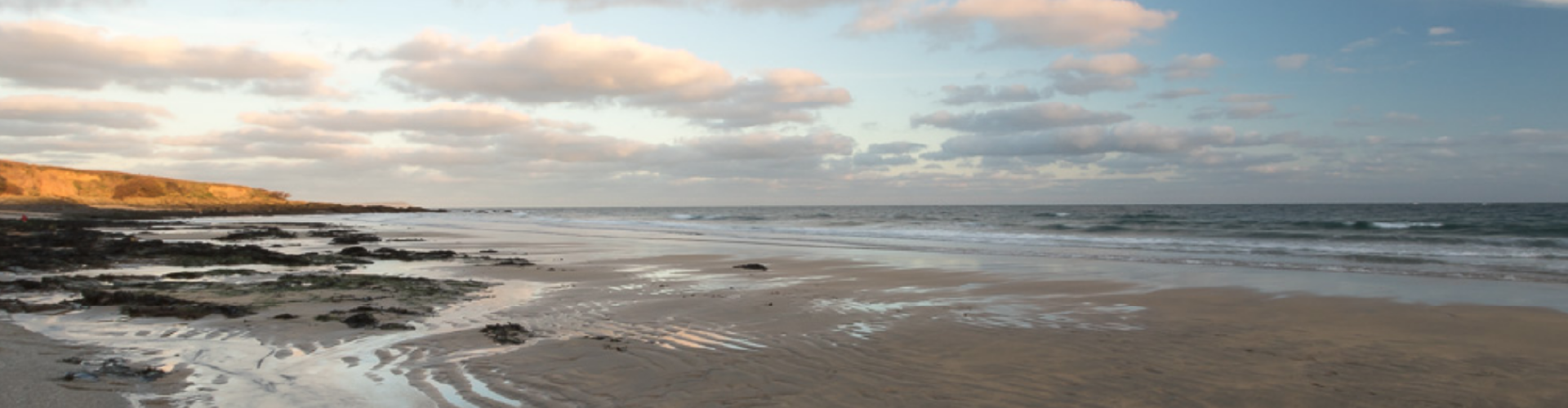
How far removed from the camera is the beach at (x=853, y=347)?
476 cm

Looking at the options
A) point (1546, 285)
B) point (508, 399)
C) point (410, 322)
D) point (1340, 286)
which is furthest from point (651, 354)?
point (1546, 285)

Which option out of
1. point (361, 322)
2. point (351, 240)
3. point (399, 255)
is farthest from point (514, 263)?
point (351, 240)

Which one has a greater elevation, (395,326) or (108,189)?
(108,189)

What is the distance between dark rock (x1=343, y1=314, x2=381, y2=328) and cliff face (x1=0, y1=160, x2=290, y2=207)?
73249 millimetres

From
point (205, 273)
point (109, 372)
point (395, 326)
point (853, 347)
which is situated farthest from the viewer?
point (205, 273)

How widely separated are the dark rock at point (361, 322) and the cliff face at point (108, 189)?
73.2m

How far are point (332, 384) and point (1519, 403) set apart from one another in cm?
734

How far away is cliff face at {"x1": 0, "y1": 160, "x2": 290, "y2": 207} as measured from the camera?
2640 inches

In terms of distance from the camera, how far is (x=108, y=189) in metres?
78.6

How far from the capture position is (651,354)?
5922mm

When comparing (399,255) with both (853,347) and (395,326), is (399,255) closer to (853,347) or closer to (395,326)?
(395,326)

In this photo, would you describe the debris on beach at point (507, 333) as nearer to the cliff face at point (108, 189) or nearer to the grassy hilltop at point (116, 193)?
the grassy hilltop at point (116, 193)

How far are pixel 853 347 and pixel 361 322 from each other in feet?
14.7

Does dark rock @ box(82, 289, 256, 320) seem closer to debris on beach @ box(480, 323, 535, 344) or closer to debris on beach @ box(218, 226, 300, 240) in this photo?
debris on beach @ box(480, 323, 535, 344)
